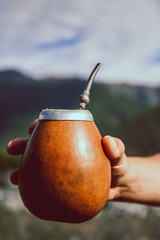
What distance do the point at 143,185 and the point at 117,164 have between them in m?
0.57

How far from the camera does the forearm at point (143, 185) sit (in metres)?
2.65

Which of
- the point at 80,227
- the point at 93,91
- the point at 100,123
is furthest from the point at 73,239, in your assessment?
the point at 93,91

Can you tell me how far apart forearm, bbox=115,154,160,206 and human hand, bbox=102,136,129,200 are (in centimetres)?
3

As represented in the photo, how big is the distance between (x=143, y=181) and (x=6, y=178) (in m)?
14.1

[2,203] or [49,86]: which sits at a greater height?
[2,203]

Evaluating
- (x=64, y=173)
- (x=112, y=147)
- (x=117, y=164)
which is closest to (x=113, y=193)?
(x=117, y=164)

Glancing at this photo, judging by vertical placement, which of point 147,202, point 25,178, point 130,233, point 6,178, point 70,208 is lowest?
point 6,178

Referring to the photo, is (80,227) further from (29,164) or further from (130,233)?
(29,164)

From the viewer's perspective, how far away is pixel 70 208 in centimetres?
180

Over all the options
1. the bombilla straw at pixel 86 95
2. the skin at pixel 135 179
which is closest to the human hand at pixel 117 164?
the skin at pixel 135 179

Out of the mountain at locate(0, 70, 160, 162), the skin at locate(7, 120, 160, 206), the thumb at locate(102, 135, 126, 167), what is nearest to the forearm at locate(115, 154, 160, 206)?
the skin at locate(7, 120, 160, 206)

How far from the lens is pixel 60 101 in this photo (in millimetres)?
50031

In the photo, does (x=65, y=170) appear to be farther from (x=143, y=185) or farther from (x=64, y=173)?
(x=143, y=185)

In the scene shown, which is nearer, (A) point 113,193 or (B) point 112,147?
(B) point 112,147
